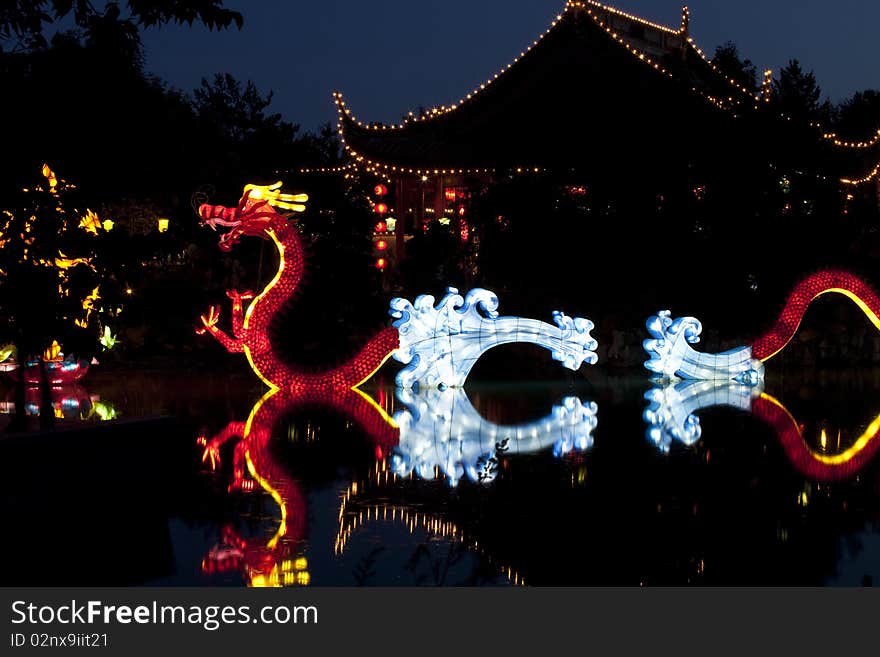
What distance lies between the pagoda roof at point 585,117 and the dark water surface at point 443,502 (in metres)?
10.7

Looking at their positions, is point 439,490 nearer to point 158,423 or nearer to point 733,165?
point 158,423

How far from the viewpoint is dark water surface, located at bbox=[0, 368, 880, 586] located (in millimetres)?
7125

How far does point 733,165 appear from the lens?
78.4ft

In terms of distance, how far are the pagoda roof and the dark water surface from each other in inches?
423

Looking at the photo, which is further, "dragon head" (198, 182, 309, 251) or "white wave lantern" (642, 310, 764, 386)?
"white wave lantern" (642, 310, 764, 386)

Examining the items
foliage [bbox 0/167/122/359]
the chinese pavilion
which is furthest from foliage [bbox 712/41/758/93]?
foliage [bbox 0/167/122/359]

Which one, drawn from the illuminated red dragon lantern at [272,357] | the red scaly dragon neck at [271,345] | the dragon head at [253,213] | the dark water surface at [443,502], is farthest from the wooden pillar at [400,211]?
the dark water surface at [443,502]

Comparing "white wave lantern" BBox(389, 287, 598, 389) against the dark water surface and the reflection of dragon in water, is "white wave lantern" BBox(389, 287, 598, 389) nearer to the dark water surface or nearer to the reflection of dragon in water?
the reflection of dragon in water

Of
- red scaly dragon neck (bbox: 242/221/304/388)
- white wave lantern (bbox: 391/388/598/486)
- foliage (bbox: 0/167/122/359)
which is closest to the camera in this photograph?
foliage (bbox: 0/167/122/359)

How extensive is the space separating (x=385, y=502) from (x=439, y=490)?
0.60 meters

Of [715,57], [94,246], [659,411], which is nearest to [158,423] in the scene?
[94,246]

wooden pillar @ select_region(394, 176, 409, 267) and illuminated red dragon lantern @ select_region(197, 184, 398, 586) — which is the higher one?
wooden pillar @ select_region(394, 176, 409, 267)

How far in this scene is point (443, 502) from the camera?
9289mm

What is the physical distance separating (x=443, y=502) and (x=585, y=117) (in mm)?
18767
